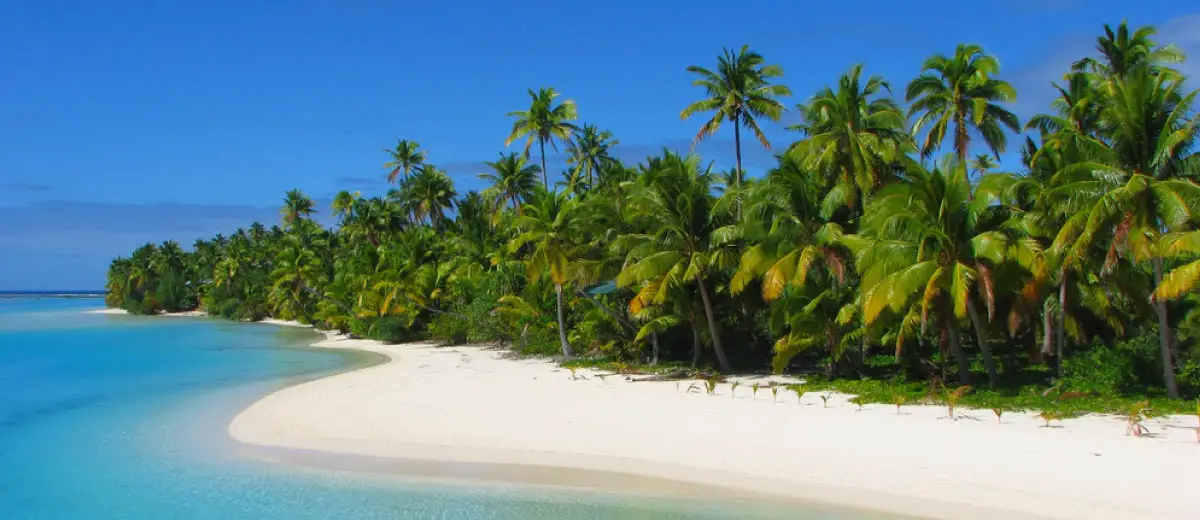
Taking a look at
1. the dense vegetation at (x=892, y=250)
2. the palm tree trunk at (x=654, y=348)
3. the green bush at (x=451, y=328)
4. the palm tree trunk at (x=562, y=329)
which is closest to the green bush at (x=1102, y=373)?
the dense vegetation at (x=892, y=250)

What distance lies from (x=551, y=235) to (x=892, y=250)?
10.0m

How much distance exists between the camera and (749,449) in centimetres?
1193

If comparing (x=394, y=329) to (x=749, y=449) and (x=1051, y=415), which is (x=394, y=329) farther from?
(x=1051, y=415)

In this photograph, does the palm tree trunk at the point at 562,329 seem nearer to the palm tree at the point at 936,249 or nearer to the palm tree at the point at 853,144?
the palm tree at the point at 853,144

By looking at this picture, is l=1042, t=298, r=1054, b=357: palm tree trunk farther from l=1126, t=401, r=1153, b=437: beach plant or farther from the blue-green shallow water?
the blue-green shallow water

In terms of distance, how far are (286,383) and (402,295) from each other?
12.3m

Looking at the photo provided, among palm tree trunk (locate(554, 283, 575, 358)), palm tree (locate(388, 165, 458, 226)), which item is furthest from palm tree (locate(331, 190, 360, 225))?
palm tree trunk (locate(554, 283, 575, 358))

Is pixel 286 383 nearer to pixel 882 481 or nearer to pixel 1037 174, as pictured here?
pixel 882 481

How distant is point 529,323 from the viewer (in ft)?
89.4

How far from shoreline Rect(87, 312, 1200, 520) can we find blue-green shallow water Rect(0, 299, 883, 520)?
50cm

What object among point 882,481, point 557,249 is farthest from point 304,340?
point 882,481

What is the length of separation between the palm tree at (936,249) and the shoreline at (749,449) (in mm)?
2197

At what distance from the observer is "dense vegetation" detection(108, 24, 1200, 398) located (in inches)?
529

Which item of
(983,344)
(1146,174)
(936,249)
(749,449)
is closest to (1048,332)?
(983,344)
